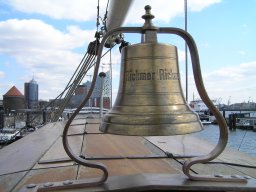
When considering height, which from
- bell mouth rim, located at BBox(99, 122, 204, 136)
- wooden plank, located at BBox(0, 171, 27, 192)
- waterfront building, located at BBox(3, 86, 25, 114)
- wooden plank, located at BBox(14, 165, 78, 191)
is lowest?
wooden plank, located at BBox(0, 171, 27, 192)

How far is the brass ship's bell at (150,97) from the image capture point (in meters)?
1.92

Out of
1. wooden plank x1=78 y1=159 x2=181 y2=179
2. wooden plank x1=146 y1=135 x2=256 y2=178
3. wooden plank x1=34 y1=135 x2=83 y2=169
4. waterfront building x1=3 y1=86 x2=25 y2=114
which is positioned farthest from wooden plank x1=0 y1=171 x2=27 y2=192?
waterfront building x1=3 y1=86 x2=25 y2=114

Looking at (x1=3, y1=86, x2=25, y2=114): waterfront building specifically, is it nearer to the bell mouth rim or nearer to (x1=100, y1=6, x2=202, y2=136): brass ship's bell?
A: (x1=100, y1=6, x2=202, y2=136): brass ship's bell

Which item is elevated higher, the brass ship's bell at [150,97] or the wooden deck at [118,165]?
the brass ship's bell at [150,97]

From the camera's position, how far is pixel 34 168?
2.62 metres

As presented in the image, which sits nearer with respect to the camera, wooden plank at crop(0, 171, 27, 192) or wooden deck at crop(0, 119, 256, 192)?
wooden deck at crop(0, 119, 256, 192)

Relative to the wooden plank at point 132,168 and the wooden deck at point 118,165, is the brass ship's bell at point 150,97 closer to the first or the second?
the wooden deck at point 118,165

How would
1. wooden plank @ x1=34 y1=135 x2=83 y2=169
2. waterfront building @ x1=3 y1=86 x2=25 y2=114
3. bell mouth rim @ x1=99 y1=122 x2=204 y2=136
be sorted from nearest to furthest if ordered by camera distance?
1. bell mouth rim @ x1=99 y1=122 x2=204 y2=136
2. wooden plank @ x1=34 y1=135 x2=83 y2=169
3. waterfront building @ x1=3 y1=86 x2=25 y2=114

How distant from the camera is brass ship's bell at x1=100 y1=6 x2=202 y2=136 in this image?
75.5 inches

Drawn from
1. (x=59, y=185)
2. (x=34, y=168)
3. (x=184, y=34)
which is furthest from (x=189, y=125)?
(x=34, y=168)

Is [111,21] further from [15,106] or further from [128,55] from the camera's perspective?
[15,106]

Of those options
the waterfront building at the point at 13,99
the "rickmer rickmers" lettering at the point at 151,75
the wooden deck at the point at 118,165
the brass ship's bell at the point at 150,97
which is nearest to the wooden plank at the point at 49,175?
the wooden deck at the point at 118,165

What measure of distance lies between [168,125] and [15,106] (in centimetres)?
7411

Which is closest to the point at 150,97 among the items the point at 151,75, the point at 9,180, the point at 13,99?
the point at 151,75
